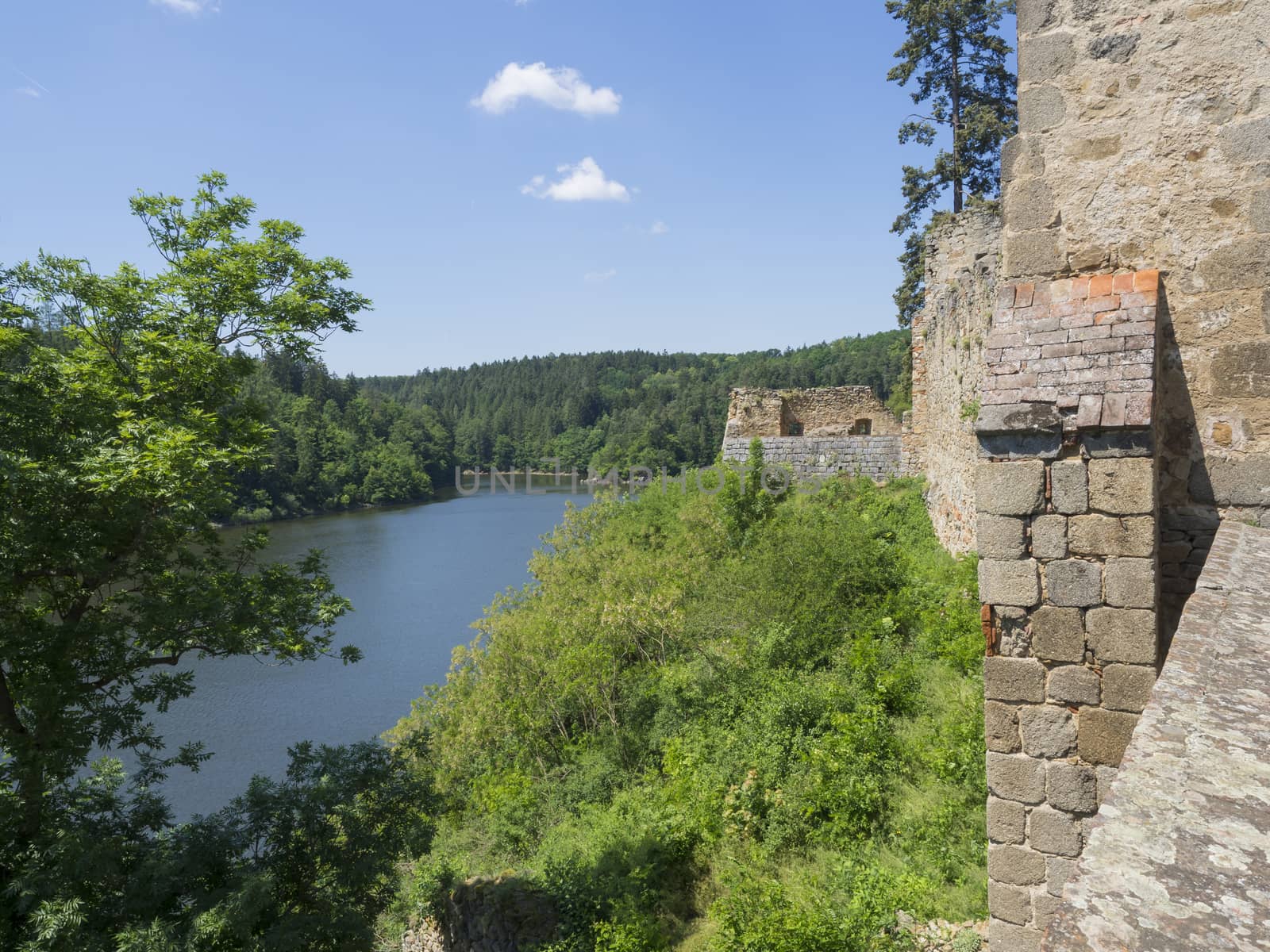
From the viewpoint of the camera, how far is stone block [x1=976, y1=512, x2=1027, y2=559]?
12.4 ft

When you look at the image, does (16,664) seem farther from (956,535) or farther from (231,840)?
(956,535)

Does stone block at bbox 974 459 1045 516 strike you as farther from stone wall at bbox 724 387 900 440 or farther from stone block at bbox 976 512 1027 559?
stone wall at bbox 724 387 900 440

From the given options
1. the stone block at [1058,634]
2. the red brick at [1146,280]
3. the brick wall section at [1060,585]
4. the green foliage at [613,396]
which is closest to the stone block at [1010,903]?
the brick wall section at [1060,585]

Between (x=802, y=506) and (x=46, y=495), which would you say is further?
(x=802, y=506)

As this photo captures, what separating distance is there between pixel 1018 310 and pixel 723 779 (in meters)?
7.01

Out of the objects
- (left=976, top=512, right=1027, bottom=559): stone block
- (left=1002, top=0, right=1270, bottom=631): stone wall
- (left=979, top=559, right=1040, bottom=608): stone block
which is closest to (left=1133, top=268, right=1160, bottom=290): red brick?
(left=1002, top=0, right=1270, bottom=631): stone wall

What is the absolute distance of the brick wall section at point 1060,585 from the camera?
3584 millimetres

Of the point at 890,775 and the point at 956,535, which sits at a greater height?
the point at 956,535

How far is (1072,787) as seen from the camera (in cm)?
377

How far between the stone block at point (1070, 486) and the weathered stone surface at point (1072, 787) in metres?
1.02

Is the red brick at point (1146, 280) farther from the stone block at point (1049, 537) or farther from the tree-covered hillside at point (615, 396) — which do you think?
the tree-covered hillside at point (615, 396)

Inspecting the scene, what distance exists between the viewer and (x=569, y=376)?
12612 centimetres

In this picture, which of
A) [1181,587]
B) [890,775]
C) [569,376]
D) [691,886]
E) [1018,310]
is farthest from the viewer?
[569,376]

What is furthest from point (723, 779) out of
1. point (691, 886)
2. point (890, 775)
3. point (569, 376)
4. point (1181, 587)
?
point (569, 376)
